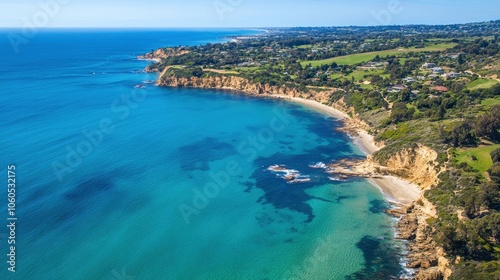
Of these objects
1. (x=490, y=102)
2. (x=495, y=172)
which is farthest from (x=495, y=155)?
(x=490, y=102)

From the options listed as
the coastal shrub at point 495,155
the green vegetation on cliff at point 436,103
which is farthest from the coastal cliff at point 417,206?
the coastal shrub at point 495,155

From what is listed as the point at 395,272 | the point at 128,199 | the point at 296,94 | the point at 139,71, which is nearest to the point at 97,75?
the point at 139,71

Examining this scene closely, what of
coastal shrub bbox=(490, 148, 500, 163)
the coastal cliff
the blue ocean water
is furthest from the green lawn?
the blue ocean water

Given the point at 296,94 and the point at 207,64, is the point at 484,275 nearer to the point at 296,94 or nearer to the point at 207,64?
the point at 296,94

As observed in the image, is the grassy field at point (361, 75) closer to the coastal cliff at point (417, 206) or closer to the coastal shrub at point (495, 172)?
the coastal cliff at point (417, 206)

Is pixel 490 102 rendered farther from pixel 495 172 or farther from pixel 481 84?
pixel 495 172
